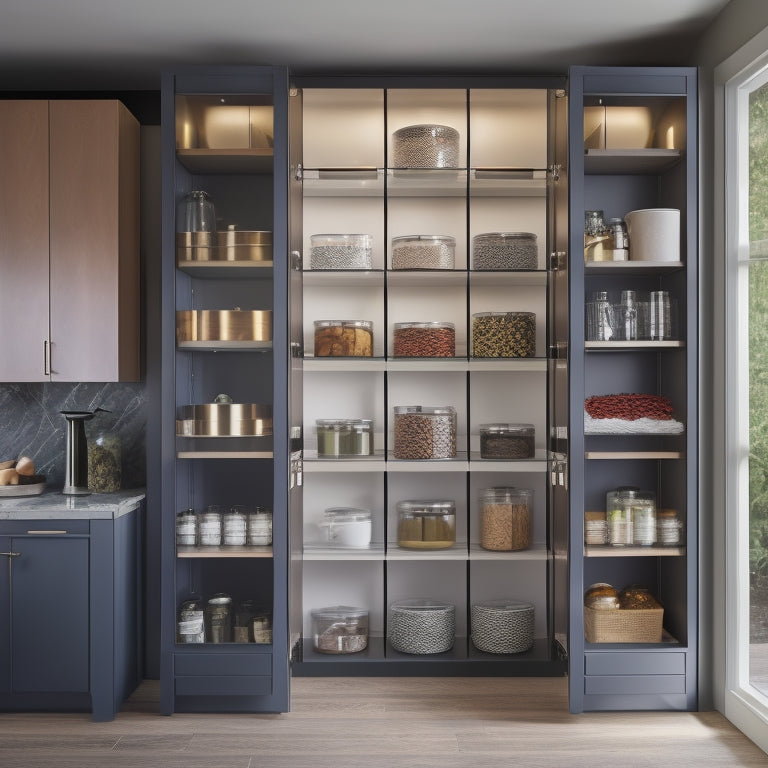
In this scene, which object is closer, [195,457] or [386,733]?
[386,733]

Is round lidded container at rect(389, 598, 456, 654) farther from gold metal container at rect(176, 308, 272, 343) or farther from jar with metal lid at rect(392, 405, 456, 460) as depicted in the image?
gold metal container at rect(176, 308, 272, 343)

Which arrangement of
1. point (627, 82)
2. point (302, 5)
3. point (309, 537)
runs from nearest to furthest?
point (302, 5) → point (627, 82) → point (309, 537)

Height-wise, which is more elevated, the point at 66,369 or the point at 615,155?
the point at 615,155

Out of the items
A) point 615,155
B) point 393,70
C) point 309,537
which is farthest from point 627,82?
point 309,537

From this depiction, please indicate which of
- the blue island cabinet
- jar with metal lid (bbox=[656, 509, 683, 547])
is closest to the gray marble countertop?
the blue island cabinet

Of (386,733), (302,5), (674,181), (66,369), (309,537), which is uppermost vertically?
(302,5)

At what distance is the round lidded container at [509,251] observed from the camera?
3.61 metres

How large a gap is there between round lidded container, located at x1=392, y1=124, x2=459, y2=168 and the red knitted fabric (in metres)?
1.24

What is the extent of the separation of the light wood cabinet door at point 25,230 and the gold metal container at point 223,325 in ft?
2.10

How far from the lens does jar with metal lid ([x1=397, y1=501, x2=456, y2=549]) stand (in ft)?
12.1

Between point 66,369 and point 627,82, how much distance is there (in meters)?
2.61

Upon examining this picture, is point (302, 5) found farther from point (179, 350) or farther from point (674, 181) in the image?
point (674, 181)

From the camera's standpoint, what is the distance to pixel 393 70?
12.2 feet

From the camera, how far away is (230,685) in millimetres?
3271
